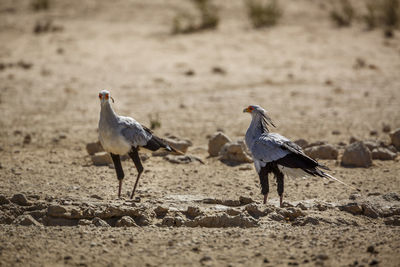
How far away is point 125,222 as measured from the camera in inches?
221

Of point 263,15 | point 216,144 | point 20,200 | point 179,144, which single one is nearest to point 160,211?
point 20,200

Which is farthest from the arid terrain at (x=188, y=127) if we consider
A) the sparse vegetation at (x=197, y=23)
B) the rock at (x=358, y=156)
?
the sparse vegetation at (x=197, y=23)

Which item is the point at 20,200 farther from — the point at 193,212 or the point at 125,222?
the point at 193,212

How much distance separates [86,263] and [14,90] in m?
8.60

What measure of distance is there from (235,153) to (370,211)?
255 centimetres

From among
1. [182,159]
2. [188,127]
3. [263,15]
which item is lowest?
[182,159]

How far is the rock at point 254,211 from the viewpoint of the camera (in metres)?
5.89

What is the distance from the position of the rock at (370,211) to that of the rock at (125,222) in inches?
96.4

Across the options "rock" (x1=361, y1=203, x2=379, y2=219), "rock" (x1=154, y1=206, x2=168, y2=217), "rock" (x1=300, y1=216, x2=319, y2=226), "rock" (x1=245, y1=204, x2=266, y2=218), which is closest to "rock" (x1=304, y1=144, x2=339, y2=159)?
"rock" (x1=361, y1=203, x2=379, y2=219)

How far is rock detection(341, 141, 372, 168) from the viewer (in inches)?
308

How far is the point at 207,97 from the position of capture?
12055mm

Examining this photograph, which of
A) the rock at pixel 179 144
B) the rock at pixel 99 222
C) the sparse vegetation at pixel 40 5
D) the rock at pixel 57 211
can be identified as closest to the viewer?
the rock at pixel 99 222

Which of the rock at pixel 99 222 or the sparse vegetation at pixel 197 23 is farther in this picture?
the sparse vegetation at pixel 197 23

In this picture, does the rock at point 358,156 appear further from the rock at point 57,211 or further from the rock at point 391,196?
the rock at point 57,211
